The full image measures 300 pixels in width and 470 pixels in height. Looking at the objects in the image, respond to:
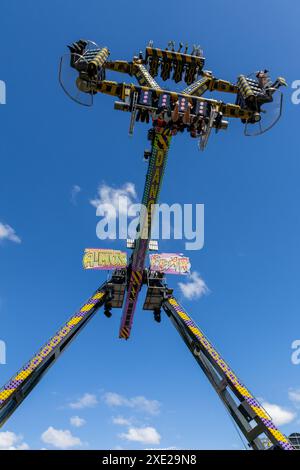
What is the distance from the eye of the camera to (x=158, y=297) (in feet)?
76.8

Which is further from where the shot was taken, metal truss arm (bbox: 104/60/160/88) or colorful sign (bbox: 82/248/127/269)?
colorful sign (bbox: 82/248/127/269)

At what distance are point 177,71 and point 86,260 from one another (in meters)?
12.5

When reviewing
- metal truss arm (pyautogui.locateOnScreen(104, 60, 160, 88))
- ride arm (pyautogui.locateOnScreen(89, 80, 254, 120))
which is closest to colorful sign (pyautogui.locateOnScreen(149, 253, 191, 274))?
ride arm (pyautogui.locateOnScreen(89, 80, 254, 120))

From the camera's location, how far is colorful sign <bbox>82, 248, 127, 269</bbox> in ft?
75.5

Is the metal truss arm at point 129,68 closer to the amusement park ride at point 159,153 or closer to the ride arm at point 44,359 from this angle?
the amusement park ride at point 159,153

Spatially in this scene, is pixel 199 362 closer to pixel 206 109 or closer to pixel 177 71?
pixel 206 109

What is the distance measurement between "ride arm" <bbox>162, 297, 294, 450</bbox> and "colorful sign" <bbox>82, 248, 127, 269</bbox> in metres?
4.06

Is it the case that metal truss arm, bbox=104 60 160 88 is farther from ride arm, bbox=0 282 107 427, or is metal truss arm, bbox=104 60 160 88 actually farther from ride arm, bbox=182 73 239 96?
ride arm, bbox=0 282 107 427

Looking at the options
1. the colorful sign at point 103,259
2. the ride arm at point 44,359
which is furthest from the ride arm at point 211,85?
the ride arm at point 44,359

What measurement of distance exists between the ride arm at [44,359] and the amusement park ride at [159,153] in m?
0.05

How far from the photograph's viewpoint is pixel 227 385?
1864 cm

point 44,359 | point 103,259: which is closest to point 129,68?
point 103,259

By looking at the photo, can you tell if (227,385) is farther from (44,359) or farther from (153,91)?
(153,91)

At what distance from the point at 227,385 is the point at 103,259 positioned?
10.4 metres
